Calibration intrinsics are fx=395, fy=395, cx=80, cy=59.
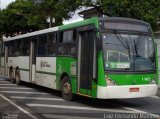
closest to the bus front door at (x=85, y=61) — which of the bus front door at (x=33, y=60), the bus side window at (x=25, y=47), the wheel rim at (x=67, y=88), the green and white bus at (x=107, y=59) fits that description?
the green and white bus at (x=107, y=59)

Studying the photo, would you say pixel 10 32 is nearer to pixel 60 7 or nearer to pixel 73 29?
pixel 60 7

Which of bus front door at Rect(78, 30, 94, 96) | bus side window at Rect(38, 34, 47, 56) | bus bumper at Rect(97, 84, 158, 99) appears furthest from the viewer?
bus side window at Rect(38, 34, 47, 56)

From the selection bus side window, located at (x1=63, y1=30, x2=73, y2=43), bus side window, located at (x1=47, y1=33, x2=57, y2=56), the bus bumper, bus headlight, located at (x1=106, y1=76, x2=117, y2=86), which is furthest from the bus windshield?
bus side window, located at (x1=47, y1=33, x2=57, y2=56)

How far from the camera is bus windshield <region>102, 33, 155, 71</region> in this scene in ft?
39.8

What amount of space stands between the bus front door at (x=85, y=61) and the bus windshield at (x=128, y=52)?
1.97 feet

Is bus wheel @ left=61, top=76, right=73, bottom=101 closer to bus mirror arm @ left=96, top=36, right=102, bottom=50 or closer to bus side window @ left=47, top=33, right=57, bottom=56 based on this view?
bus side window @ left=47, top=33, right=57, bottom=56

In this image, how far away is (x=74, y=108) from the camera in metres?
12.5

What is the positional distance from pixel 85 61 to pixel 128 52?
4.92 ft

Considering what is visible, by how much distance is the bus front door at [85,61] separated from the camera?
12.6 metres

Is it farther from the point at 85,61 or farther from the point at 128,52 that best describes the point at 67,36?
the point at 128,52

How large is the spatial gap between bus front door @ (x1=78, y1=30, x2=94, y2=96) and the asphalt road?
67cm

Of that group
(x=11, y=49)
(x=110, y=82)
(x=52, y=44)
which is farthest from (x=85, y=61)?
(x=11, y=49)

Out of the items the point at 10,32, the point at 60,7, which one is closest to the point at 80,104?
the point at 60,7

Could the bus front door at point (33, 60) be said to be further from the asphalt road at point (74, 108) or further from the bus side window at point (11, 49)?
the bus side window at point (11, 49)
